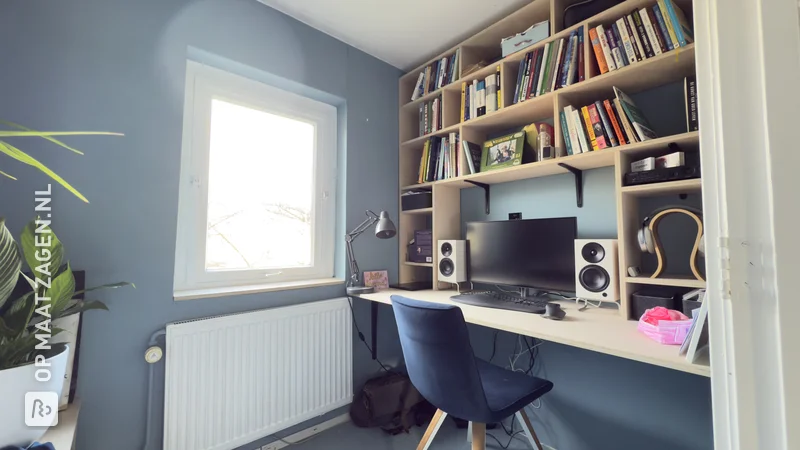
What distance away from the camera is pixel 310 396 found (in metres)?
1.83

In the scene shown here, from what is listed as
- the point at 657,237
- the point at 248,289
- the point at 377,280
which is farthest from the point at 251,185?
the point at 657,237

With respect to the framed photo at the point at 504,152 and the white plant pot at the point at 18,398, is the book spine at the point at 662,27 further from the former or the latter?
the white plant pot at the point at 18,398

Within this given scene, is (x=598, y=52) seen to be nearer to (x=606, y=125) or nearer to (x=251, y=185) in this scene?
(x=606, y=125)

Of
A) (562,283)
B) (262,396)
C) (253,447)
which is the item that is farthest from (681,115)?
(253,447)

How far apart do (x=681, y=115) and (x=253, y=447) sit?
2622mm

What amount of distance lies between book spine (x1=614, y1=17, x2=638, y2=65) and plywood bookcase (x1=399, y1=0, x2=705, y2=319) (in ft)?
0.15

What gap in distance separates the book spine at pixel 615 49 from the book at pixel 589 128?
208 mm

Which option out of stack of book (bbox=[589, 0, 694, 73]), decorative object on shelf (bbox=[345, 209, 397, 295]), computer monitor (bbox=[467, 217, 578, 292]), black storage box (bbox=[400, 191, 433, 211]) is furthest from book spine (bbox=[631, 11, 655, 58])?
decorative object on shelf (bbox=[345, 209, 397, 295])

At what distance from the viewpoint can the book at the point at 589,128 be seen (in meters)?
1.48

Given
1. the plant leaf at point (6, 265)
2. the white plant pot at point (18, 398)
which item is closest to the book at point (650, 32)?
the plant leaf at point (6, 265)

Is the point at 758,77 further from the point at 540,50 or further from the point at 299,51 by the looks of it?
the point at 299,51

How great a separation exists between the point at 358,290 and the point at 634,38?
183 cm

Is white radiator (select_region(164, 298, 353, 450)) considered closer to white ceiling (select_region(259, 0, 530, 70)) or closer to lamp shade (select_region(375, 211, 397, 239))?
lamp shade (select_region(375, 211, 397, 239))

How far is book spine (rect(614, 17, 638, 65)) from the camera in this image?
138 cm
